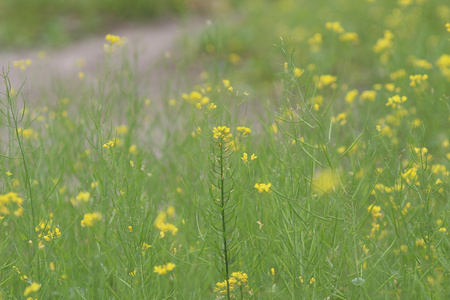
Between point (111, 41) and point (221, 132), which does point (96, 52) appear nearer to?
point (111, 41)

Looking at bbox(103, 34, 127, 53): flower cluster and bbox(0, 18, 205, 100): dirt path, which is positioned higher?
bbox(103, 34, 127, 53): flower cluster

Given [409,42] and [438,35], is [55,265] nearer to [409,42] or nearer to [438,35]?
[409,42]

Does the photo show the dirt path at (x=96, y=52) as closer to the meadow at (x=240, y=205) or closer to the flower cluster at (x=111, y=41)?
the flower cluster at (x=111, y=41)

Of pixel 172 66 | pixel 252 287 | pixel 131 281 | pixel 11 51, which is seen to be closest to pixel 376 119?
pixel 252 287

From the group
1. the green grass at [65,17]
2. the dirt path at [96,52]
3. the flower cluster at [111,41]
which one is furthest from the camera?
the green grass at [65,17]

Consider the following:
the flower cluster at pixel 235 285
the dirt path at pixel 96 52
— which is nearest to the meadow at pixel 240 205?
the flower cluster at pixel 235 285

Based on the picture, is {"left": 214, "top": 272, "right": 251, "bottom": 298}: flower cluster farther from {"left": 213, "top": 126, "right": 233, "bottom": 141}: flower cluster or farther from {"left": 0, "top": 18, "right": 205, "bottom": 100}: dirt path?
{"left": 0, "top": 18, "right": 205, "bottom": 100}: dirt path

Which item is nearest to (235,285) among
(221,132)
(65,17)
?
(221,132)

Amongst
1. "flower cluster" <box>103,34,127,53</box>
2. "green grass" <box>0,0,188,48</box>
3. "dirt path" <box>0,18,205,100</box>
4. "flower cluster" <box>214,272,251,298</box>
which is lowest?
"dirt path" <box>0,18,205,100</box>

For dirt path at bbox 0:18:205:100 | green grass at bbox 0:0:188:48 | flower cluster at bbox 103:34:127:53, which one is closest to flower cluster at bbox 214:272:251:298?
flower cluster at bbox 103:34:127:53

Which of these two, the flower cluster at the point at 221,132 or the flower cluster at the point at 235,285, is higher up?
the flower cluster at the point at 221,132

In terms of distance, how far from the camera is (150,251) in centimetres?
191

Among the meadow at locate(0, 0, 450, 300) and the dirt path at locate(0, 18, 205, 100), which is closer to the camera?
the meadow at locate(0, 0, 450, 300)

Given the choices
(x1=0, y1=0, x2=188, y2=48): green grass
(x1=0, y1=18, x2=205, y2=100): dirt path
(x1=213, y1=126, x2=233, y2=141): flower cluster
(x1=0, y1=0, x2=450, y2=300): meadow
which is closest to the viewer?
(x1=213, y1=126, x2=233, y2=141): flower cluster
